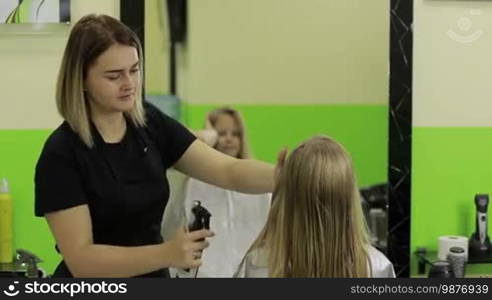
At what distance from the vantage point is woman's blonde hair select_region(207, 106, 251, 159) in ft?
8.21

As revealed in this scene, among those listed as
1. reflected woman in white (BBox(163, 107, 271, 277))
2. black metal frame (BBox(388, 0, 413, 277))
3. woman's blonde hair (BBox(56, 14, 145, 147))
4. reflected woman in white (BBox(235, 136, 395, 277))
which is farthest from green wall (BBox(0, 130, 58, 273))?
black metal frame (BBox(388, 0, 413, 277))

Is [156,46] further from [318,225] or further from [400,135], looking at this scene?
[318,225]

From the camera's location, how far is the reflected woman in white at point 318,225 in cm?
176

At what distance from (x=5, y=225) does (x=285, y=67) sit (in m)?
1.07

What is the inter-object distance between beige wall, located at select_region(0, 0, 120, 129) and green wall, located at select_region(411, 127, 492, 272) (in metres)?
1.19

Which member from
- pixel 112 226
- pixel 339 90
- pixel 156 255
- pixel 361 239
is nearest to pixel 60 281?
pixel 112 226

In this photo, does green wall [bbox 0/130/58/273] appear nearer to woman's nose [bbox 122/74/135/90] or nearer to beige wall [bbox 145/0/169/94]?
beige wall [bbox 145/0/169/94]

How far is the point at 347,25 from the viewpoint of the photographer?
8.27 feet

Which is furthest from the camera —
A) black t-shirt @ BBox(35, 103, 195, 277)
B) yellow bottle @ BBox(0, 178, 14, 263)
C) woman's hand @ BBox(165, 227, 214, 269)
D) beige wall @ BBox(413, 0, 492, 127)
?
beige wall @ BBox(413, 0, 492, 127)

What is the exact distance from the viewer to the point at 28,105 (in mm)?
2490

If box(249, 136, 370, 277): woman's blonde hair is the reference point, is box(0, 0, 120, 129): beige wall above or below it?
above

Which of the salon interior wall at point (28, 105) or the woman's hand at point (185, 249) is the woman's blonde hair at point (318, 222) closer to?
the woman's hand at point (185, 249)

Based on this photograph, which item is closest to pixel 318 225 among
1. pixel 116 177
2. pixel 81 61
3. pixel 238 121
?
pixel 116 177

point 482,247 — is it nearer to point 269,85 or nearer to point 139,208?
point 269,85
